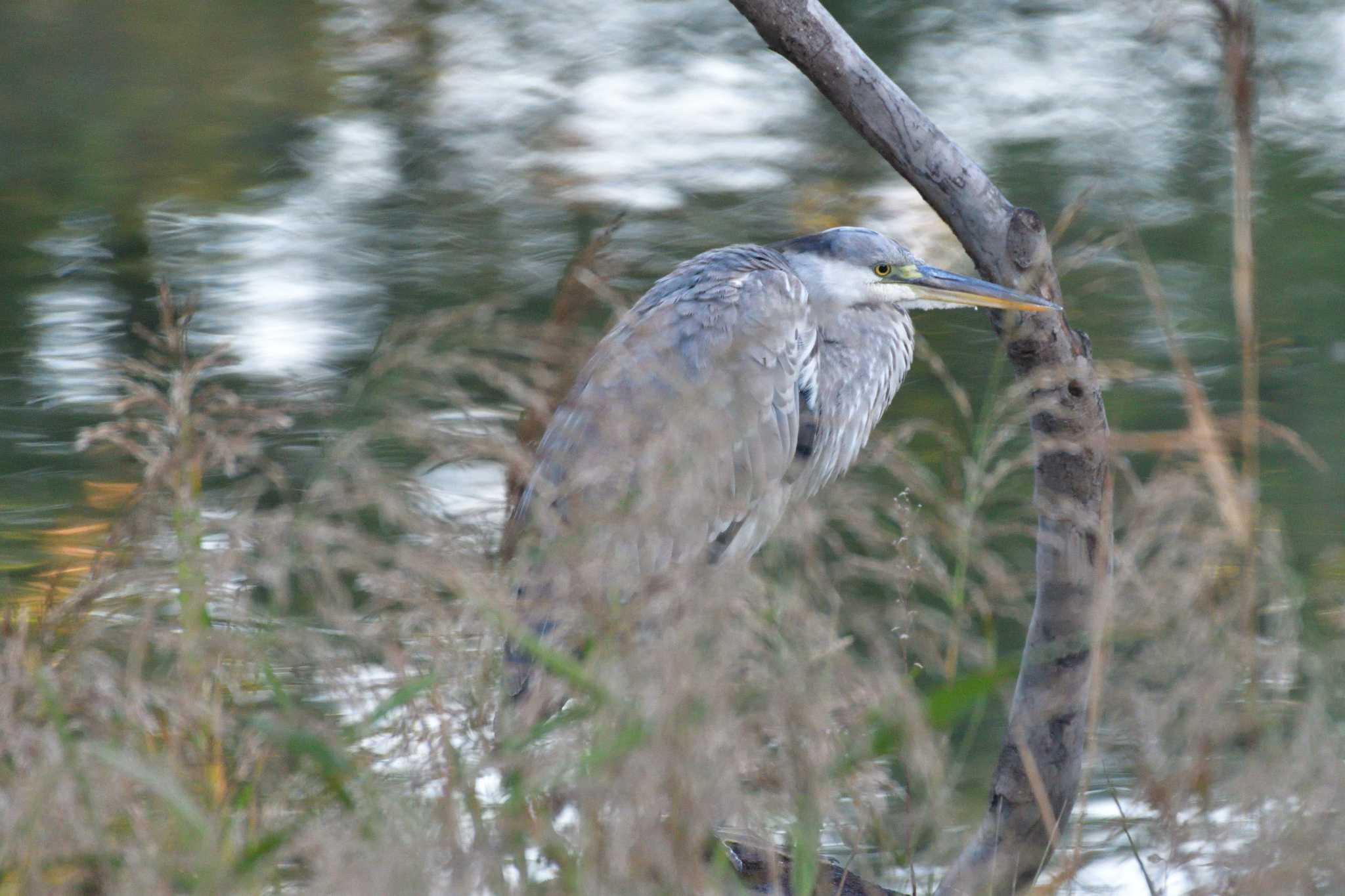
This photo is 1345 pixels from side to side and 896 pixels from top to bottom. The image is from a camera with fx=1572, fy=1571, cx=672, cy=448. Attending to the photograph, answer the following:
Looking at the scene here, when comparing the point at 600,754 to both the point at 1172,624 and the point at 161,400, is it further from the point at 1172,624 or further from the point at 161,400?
the point at 1172,624

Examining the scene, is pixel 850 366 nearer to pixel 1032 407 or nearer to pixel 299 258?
pixel 1032 407

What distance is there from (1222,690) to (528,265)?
3.83 meters

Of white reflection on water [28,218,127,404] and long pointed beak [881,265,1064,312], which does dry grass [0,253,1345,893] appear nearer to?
long pointed beak [881,265,1064,312]

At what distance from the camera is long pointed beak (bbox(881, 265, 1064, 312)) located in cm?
265

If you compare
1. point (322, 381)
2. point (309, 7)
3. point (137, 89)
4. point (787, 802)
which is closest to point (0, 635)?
point (787, 802)

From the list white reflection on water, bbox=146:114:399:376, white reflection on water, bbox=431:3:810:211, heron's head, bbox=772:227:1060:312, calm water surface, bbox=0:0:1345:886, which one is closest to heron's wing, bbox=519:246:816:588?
heron's head, bbox=772:227:1060:312

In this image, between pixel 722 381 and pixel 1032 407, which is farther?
pixel 1032 407

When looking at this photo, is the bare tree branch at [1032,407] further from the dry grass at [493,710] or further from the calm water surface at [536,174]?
the calm water surface at [536,174]

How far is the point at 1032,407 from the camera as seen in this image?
1852 mm

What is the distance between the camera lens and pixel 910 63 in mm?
6191

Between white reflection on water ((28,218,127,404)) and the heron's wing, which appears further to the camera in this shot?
white reflection on water ((28,218,127,404))

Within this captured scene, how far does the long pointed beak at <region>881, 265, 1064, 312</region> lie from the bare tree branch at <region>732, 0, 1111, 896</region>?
0.33 m

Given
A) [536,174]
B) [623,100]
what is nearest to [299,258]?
[536,174]

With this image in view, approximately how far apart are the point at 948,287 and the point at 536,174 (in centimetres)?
326
